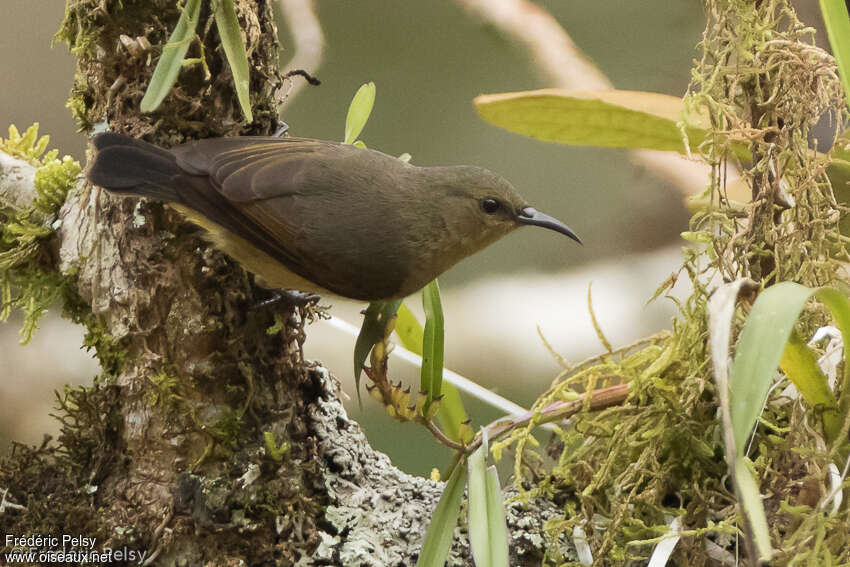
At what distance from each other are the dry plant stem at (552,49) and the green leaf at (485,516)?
159 cm

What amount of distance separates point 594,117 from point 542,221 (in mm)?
253

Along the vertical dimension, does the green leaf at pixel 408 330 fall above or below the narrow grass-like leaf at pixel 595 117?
below

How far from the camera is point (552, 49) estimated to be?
2.64 metres

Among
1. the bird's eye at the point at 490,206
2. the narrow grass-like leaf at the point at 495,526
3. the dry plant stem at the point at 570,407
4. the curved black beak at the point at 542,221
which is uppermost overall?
the bird's eye at the point at 490,206

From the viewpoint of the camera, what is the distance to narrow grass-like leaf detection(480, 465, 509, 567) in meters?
1.18

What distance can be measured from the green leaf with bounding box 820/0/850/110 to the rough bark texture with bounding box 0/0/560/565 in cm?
91

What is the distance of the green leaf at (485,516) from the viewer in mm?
1186

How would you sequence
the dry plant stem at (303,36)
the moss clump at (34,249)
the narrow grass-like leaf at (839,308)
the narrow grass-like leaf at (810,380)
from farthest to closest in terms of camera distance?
1. the dry plant stem at (303,36)
2. the moss clump at (34,249)
3. the narrow grass-like leaf at (810,380)
4. the narrow grass-like leaf at (839,308)

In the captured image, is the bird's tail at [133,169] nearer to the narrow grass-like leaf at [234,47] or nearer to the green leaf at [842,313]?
the narrow grass-like leaf at [234,47]

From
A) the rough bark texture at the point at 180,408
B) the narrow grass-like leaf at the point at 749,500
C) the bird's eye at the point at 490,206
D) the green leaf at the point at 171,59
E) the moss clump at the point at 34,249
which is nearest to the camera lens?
the narrow grass-like leaf at the point at 749,500

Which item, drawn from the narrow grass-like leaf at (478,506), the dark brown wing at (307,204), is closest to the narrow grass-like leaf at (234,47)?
the dark brown wing at (307,204)

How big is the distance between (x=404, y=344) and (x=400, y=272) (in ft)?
0.68

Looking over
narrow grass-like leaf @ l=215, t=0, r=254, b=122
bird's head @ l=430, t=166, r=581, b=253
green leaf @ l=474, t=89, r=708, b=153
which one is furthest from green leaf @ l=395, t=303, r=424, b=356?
narrow grass-like leaf @ l=215, t=0, r=254, b=122

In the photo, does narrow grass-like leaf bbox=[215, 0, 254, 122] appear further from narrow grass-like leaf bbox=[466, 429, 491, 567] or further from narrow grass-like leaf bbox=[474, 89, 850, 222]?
narrow grass-like leaf bbox=[466, 429, 491, 567]
